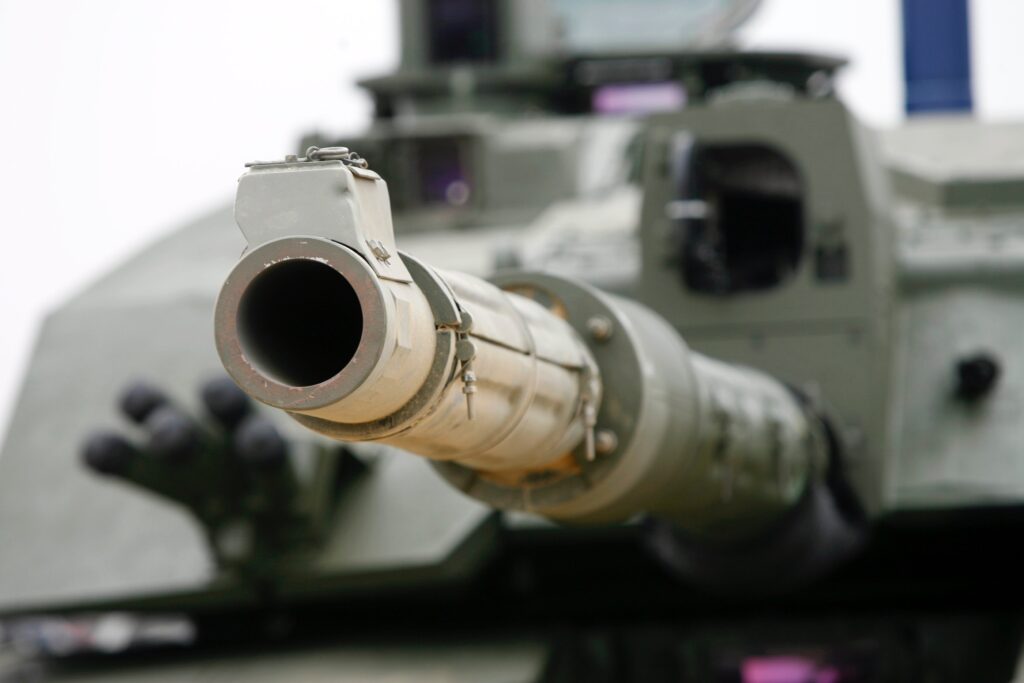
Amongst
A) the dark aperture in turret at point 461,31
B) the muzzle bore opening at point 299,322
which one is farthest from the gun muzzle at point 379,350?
the dark aperture in turret at point 461,31

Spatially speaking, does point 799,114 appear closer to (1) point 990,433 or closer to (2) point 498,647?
(1) point 990,433

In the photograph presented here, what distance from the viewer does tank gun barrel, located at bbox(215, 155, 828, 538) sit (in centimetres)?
324

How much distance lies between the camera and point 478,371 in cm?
365

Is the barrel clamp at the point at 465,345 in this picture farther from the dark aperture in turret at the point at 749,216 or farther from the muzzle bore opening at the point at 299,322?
the dark aperture in turret at the point at 749,216

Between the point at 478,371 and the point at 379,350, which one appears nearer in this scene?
the point at 379,350

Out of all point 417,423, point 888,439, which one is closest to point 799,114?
point 888,439

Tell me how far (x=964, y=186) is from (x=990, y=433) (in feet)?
4.92

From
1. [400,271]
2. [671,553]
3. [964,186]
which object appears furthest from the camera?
[964,186]

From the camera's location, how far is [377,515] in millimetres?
7113

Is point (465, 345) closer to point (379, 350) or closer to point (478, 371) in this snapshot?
point (478, 371)

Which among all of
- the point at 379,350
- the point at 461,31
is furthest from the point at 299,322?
the point at 461,31

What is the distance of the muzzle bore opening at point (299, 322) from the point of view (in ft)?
10.7

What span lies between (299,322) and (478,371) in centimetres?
42

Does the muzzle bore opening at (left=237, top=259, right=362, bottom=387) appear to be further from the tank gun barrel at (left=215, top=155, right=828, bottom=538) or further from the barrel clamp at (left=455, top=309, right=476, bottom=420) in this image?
the barrel clamp at (left=455, top=309, right=476, bottom=420)
